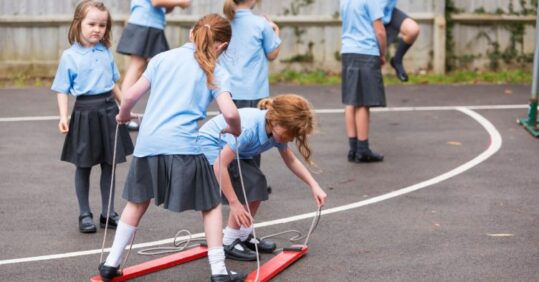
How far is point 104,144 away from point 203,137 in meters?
1.29

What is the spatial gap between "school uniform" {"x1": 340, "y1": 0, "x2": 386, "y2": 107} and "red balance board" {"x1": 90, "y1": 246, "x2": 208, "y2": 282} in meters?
3.65

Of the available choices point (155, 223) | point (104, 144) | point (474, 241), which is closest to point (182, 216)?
point (155, 223)

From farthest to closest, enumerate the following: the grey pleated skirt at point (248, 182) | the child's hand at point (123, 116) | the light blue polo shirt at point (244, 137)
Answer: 1. the grey pleated skirt at point (248, 182)
2. the light blue polo shirt at point (244, 137)
3. the child's hand at point (123, 116)

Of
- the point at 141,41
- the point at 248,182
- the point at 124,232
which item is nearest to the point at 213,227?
the point at 124,232

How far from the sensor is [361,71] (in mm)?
10539

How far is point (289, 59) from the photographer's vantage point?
15.9 meters

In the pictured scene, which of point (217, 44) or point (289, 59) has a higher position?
point (217, 44)

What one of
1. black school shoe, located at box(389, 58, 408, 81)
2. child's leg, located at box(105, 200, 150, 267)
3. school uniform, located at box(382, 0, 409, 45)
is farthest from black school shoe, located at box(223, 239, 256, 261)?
black school shoe, located at box(389, 58, 408, 81)

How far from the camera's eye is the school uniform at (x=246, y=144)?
6797 millimetres

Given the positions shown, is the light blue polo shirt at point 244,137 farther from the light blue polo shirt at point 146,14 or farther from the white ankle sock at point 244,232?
the light blue polo shirt at point 146,14

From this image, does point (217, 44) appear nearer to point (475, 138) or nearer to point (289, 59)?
point (475, 138)

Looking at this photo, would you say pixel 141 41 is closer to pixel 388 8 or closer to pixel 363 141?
pixel 388 8

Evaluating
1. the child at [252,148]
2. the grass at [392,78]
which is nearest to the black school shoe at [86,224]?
the child at [252,148]

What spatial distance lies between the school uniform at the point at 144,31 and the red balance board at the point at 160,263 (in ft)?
16.1
